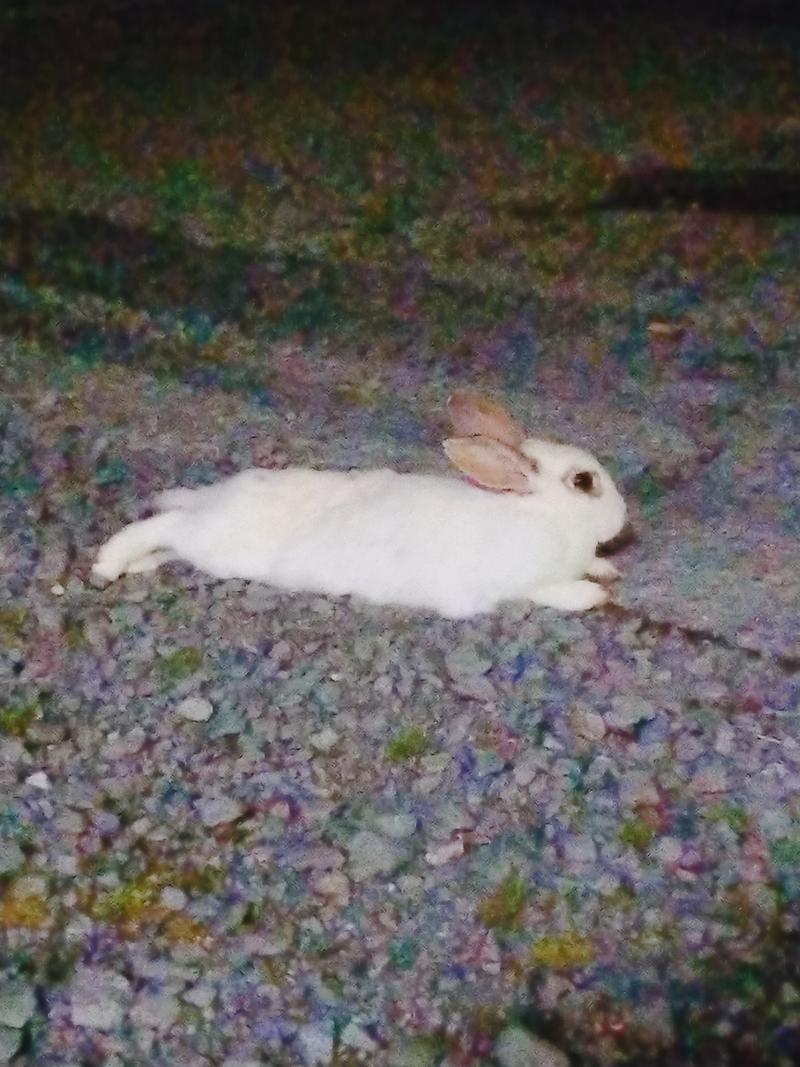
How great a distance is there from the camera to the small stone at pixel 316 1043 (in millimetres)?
2215

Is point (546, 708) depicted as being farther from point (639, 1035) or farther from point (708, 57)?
point (708, 57)

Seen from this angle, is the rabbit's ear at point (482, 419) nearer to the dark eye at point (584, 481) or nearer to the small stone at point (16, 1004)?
the dark eye at point (584, 481)

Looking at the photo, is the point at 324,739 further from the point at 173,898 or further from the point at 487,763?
the point at 173,898

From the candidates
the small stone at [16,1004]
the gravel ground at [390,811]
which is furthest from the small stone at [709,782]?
the small stone at [16,1004]

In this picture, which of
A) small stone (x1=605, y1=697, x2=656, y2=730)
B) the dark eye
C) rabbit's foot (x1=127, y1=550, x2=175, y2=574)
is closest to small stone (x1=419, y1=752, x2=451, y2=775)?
small stone (x1=605, y1=697, x2=656, y2=730)

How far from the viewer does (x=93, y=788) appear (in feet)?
9.29

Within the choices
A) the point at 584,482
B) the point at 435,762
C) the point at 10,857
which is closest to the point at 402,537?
the point at 584,482

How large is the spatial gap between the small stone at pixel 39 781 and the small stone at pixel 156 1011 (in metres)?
0.70

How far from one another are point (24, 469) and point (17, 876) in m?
1.92

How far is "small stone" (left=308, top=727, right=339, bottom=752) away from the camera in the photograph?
2943 millimetres

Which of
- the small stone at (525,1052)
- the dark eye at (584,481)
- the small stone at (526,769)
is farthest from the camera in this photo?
the dark eye at (584,481)

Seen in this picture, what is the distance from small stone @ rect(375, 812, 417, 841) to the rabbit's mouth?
1265 millimetres

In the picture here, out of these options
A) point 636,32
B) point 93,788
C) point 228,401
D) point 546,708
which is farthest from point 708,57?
point 93,788

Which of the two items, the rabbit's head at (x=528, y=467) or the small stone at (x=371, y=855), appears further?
the rabbit's head at (x=528, y=467)
